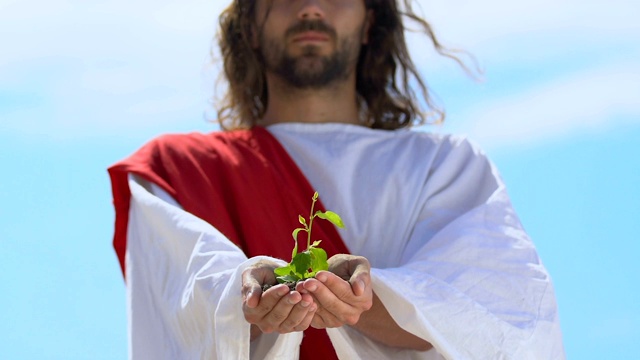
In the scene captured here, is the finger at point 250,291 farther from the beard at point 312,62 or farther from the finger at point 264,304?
the beard at point 312,62

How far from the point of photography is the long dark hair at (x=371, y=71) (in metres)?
5.12

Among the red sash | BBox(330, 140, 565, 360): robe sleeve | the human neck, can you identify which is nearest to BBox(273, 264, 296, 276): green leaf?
BBox(330, 140, 565, 360): robe sleeve

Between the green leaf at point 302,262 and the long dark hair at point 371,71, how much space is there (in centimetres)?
170

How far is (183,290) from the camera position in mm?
4016

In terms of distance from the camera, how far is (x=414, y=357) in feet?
13.1

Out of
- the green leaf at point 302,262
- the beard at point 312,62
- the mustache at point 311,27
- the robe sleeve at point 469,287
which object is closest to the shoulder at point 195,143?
the beard at point 312,62

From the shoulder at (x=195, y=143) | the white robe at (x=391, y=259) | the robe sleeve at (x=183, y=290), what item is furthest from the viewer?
the shoulder at (x=195, y=143)

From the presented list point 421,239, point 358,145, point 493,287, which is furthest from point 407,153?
point 493,287

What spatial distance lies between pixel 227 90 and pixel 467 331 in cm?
174

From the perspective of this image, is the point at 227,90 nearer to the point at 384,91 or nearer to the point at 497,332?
the point at 384,91

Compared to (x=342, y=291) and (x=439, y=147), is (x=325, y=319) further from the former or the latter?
(x=439, y=147)

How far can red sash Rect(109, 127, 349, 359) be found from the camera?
4.30m

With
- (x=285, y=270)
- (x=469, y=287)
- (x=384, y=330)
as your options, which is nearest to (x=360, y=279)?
(x=285, y=270)

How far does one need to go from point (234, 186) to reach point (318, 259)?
3.54 feet
